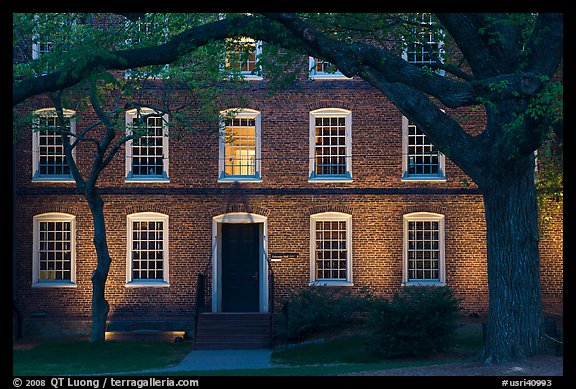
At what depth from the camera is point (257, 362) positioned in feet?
66.5

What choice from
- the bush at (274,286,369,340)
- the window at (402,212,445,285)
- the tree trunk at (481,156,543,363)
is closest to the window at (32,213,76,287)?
the bush at (274,286,369,340)

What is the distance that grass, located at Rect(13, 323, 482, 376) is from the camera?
17809mm

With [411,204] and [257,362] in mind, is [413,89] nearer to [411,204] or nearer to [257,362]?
[257,362]

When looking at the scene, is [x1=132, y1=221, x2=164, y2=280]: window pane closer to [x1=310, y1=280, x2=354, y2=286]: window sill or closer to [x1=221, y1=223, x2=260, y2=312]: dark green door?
[x1=221, y1=223, x2=260, y2=312]: dark green door

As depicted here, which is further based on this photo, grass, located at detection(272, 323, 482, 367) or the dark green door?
the dark green door

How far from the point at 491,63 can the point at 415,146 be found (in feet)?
31.5

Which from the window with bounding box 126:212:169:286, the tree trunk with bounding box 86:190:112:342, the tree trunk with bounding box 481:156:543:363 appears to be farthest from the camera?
the window with bounding box 126:212:169:286

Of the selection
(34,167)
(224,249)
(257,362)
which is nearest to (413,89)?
(257,362)

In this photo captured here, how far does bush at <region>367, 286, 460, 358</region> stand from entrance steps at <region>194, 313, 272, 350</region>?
4646mm

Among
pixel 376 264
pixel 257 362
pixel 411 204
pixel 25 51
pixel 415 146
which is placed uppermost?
pixel 25 51

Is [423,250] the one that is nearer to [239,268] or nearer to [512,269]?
[239,268]

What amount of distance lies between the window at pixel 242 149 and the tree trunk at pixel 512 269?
1072cm

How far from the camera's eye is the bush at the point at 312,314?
22.9 m

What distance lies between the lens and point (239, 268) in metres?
25.8
